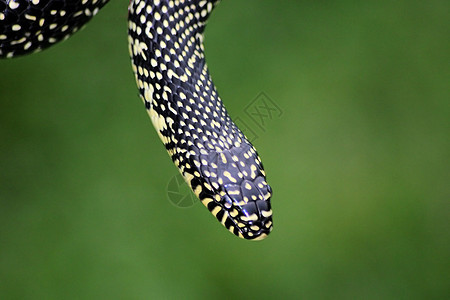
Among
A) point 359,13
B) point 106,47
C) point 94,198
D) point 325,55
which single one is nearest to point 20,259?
point 94,198

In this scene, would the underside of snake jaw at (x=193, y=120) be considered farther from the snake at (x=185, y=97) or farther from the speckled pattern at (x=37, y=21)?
the speckled pattern at (x=37, y=21)

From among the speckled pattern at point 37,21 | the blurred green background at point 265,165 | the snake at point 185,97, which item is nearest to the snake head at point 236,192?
the snake at point 185,97

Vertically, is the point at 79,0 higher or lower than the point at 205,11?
higher

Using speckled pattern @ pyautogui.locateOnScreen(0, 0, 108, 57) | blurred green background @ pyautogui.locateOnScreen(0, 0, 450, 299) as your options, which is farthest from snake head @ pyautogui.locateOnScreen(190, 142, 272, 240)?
blurred green background @ pyautogui.locateOnScreen(0, 0, 450, 299)

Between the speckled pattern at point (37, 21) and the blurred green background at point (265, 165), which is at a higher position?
the speckled pattern at point (37, 21)

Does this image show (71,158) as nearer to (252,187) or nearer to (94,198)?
(94,198)

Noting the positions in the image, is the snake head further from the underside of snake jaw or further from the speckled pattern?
the speckled pattern
